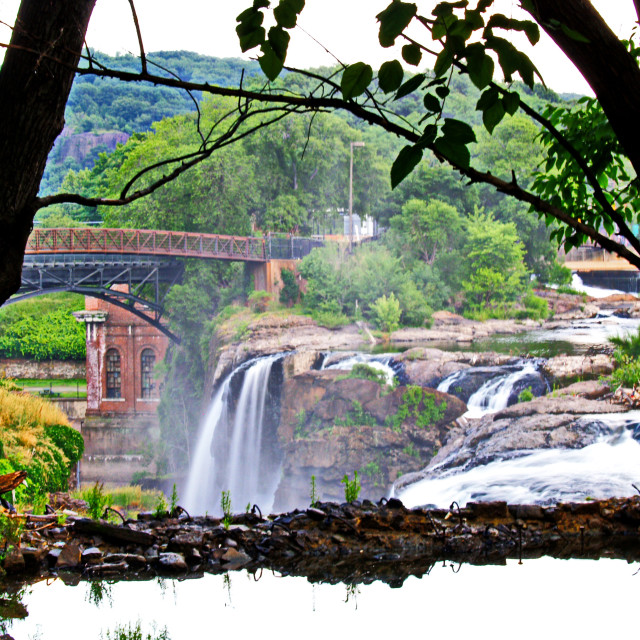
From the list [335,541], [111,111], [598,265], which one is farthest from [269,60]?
[111,111]

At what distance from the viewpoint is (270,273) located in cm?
583

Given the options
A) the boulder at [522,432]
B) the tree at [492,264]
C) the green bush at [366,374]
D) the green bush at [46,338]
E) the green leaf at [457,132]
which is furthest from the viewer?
the green bush at [46,338]

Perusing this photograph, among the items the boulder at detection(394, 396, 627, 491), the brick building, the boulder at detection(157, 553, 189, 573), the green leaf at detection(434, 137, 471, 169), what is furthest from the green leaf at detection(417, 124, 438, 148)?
the brick building

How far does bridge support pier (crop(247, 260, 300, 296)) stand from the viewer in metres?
5.82

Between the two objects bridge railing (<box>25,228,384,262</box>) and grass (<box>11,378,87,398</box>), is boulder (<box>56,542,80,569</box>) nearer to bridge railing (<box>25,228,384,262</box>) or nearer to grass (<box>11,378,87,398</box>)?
grass (<box>11,378,87,398</box>)

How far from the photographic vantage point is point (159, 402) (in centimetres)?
614

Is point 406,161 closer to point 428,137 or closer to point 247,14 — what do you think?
point 428,137

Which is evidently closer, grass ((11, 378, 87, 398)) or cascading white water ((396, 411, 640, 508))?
cascading white water ((396, 411, 640, 508))

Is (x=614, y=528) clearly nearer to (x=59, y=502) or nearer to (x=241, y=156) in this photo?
(x=59, y=502)

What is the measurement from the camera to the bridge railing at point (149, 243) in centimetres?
585

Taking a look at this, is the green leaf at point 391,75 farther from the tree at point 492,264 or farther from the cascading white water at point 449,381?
the tree at point 492,264

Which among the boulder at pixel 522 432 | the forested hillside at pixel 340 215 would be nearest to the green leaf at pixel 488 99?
the boulder at pixel 522 432

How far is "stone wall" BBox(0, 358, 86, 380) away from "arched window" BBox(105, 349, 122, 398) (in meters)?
0.29

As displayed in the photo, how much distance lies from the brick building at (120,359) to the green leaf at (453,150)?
5.76 meters
